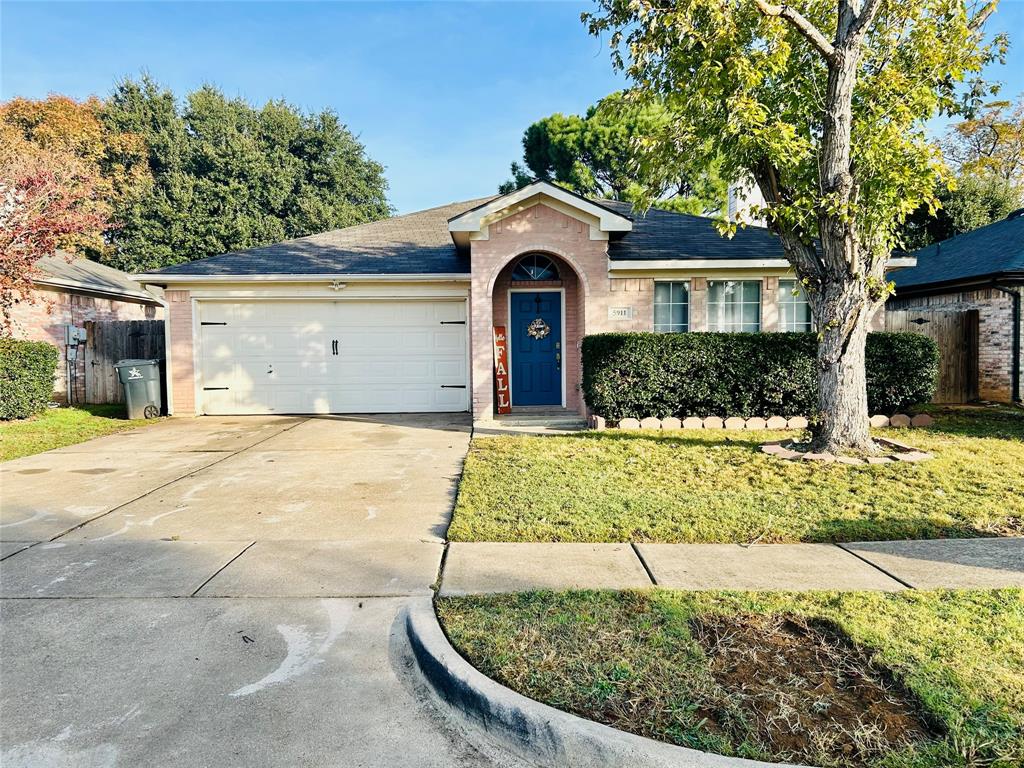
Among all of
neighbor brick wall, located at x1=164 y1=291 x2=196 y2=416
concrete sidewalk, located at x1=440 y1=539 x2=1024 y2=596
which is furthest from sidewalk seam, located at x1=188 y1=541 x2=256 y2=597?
neighbor brick wall, located at x1=164 y1=291 x2=196 y2=416

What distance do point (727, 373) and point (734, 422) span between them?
818mm

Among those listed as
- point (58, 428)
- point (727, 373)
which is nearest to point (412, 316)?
point (727, 373)

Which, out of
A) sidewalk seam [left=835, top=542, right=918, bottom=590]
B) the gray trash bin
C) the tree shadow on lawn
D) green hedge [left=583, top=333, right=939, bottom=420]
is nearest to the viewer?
sidewalk seam [left=835, top=542, right=918, bottom=590]

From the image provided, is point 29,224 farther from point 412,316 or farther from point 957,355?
point 957,355

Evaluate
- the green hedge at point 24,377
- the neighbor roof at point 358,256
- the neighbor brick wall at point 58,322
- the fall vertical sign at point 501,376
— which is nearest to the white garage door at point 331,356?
the neighbor roof at point 358,256

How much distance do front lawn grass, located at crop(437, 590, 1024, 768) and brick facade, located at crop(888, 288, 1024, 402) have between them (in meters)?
11.3

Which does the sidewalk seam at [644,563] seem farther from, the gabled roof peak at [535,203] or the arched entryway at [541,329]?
the arched entryway at [541,329]

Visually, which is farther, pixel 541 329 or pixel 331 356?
pixel 331 356

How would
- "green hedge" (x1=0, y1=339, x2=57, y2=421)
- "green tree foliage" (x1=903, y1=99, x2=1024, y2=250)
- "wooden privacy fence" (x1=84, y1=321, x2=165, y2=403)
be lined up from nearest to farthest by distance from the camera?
"green hedge" (x1=0, y1=339, x2=57, y2=421)
"wooden privacy fence" (x1=84, y1=321, x2=165, y2=403)
"green tree foliage" (x1=903, y1=99, x2=1024, y2=250)

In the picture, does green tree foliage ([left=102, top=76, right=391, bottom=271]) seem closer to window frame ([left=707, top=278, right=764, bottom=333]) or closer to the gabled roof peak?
the gabled roof peak

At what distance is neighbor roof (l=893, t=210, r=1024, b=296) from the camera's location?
12312 millimetres

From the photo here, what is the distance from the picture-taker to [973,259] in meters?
13.8

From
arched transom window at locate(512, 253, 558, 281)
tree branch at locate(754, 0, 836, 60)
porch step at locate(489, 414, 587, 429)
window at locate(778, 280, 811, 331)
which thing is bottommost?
porch step at locate(489, 414, 587, 429)

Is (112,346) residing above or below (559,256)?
below
